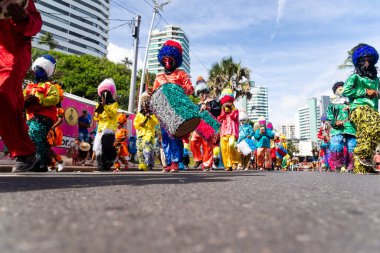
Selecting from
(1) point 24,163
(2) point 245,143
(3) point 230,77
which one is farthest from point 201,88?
(3) point 230,77

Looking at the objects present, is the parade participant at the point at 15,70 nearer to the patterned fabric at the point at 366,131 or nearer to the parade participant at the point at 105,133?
the parade participant at the point at 105,133

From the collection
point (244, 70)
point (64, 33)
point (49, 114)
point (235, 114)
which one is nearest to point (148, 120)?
point (235, 114)

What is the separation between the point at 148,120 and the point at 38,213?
24.6 feet

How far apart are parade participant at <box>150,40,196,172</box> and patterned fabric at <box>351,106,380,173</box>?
2661 mm

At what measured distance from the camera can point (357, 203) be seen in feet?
5.27

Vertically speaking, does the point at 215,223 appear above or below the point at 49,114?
below

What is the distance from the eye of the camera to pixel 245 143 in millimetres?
12359

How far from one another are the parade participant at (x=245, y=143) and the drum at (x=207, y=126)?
3165mm

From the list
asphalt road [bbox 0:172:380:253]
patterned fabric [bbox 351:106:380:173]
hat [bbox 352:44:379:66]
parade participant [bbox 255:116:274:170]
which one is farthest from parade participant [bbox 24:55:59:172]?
parade participant [bbox 255:116:274:170]

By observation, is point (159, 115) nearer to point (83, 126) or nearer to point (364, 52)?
point (364, 52)

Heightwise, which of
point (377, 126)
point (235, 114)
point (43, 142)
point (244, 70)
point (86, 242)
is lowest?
point (86, 242)

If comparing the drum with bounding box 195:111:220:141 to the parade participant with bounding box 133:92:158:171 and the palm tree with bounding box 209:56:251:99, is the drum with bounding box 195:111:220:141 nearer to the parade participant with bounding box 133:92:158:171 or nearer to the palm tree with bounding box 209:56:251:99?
the parade participant with bounding box 133:92:158:171

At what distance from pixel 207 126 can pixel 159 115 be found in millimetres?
3543

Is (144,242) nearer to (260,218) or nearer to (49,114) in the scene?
(260,218)
